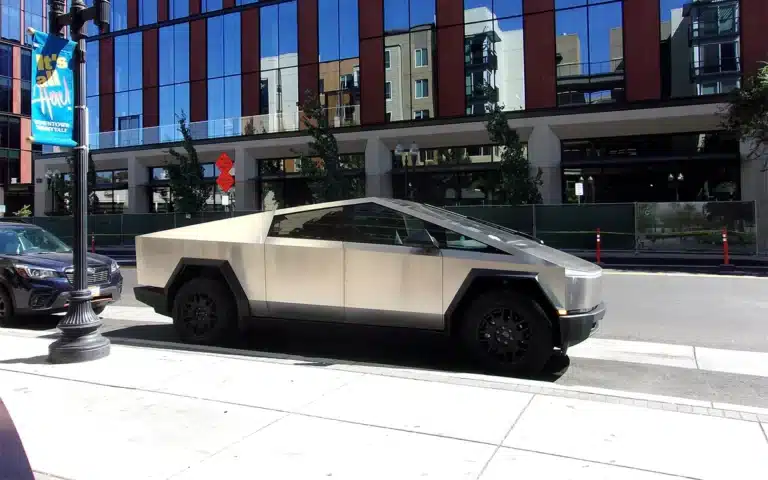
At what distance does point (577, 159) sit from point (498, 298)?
21.4 metres

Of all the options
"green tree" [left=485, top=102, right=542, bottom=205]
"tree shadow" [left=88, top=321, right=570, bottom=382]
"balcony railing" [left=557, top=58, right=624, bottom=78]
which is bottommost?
"tree shadow" [left=88, top=321, right=570, bottom=382]

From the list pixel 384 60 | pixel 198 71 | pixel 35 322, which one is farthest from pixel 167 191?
pixel 35 322

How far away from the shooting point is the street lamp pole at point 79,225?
6.16 metres

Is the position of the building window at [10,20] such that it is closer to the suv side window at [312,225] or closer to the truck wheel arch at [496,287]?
the suv side window at [312,225]

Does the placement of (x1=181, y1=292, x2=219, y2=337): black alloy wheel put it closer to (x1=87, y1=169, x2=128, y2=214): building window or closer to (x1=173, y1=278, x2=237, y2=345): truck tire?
(x1=173, y1=278, x2=237, y2=345): truck tire

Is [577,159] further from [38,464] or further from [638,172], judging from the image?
[38,464]

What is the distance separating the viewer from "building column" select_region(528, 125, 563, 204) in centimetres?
2469

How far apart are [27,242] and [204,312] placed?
483cm

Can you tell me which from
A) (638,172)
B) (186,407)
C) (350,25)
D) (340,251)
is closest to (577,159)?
(638,172)

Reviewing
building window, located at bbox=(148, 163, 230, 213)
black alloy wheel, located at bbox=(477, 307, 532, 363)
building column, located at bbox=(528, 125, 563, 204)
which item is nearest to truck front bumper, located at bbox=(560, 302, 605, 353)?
black alloy wheel, located at bbox=(477, 307, 532, 363)

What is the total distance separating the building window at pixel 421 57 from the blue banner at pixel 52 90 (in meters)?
22.0

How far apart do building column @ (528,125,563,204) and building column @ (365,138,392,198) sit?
683 centimetres

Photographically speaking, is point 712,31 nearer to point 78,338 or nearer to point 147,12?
point 78,338

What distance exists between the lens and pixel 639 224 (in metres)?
20.9
